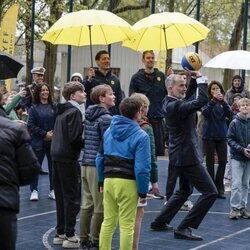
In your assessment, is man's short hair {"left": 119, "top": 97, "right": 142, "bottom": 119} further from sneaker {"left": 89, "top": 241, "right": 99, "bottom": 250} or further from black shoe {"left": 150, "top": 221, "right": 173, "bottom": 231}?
black shoe {"left": 150, "top": 221, "right": 173, "bottom": 231}

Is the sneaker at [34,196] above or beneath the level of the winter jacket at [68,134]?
beneath

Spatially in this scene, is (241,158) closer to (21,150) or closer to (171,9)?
(21,150)

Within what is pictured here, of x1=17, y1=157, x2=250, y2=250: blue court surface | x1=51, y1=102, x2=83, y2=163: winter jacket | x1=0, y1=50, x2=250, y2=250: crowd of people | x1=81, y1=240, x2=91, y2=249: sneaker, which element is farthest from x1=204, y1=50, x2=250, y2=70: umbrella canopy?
x1=81, y1=240, x2=91, y2=249: sneaker

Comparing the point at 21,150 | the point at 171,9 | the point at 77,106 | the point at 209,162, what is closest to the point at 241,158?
the point at 209,162

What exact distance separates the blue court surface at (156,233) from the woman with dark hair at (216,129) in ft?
2.27

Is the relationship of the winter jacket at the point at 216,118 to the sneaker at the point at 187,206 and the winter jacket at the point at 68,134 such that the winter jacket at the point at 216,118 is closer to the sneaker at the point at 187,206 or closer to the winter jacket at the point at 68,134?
the sneaker at the point at 187,206

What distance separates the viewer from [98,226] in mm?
6477

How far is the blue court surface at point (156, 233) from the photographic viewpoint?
23.1 ft

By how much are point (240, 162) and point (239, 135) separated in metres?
0.38

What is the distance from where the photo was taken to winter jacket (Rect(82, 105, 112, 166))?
20.8 ft

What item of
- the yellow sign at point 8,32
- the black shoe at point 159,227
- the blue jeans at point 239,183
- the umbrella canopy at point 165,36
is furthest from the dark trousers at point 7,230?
the yellow sign at point 8,32

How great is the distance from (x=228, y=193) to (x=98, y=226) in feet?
15.1

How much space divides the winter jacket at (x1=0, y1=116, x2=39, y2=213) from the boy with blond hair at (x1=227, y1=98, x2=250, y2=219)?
4706 millimetres

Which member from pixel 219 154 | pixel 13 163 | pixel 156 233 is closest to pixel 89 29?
pixel 219 154
